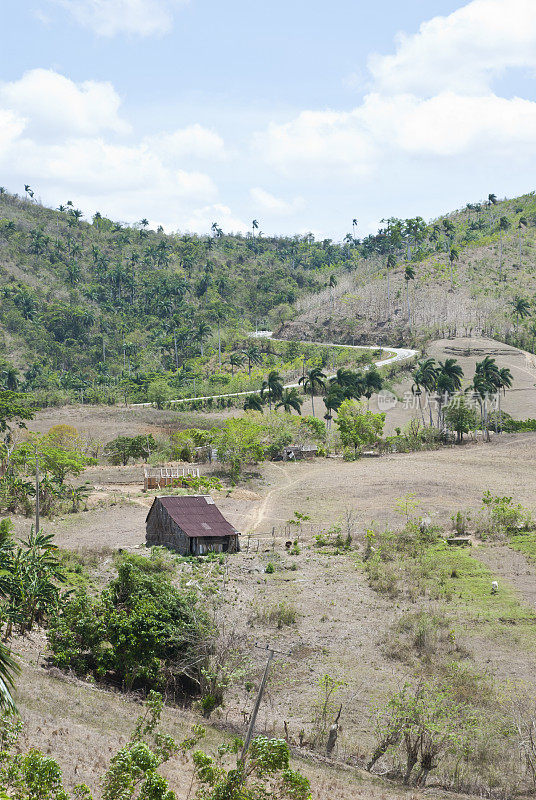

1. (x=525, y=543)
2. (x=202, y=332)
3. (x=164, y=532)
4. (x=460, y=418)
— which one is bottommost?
(x=525, y=543)

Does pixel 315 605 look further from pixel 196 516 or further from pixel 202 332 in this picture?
pixel 202 332

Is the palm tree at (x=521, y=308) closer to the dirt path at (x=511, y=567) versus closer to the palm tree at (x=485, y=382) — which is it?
the palm tree at (x=485, y=382)

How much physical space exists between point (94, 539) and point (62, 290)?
13983 centimetres

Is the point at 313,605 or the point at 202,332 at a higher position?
the point at 202,332

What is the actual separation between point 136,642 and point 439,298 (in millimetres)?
142582

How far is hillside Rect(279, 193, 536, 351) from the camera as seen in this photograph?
151750 mm

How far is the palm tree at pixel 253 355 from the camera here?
152m

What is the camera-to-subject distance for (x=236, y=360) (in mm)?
153625

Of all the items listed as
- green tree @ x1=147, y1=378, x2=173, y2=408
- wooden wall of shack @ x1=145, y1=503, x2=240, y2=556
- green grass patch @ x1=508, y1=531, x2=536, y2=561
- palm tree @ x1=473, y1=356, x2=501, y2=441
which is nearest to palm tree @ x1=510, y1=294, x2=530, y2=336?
palm tree @ x1=473, y1=356, x2=501, y2=441

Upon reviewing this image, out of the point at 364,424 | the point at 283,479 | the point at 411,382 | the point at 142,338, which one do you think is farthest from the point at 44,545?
the point at 142,338

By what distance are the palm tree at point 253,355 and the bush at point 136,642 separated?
114 m

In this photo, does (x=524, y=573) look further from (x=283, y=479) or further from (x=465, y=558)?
(x=283, y=479)

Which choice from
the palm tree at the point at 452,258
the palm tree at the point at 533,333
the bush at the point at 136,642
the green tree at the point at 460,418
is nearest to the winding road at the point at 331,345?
the palm tree at the point at 533,333

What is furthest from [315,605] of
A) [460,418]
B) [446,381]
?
[446,381]
